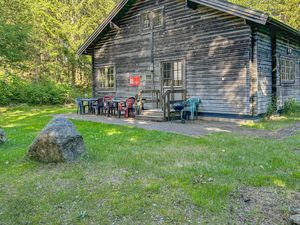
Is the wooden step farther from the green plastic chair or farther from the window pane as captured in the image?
the window pane

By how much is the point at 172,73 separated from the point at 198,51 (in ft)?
5.33

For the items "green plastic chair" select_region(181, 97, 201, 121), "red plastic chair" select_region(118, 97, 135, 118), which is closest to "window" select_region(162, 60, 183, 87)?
"green plastic chair" select_region(181, 97, 201, 121)

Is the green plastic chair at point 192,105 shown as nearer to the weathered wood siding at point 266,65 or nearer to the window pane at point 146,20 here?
the weathered wood siding at point 266,65

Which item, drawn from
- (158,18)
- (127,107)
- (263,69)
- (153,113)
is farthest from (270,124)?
(158,18)

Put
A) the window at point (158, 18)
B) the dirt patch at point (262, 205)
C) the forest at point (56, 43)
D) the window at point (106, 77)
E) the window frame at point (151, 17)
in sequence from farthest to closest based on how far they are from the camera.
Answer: the forest at point (56, 43) < the window at point (106, 77) < the window at point (158, 18) < the window frame at point (151, 17) < the dirt patch at point (262, 205)

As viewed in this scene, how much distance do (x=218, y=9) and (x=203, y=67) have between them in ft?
7.23

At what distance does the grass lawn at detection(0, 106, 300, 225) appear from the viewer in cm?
318

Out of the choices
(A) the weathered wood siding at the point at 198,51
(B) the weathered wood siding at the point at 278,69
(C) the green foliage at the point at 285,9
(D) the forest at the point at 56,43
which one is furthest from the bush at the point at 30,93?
(C) the green foliage at the point at 285,9

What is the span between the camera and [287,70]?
1238 centimetres

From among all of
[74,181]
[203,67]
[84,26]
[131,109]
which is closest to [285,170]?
[74,181]

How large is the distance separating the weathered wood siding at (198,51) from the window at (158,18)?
27 centimetres

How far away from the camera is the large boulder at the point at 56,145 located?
199 inches

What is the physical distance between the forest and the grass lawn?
49.1 feet

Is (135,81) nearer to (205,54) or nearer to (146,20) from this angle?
(146,20)
